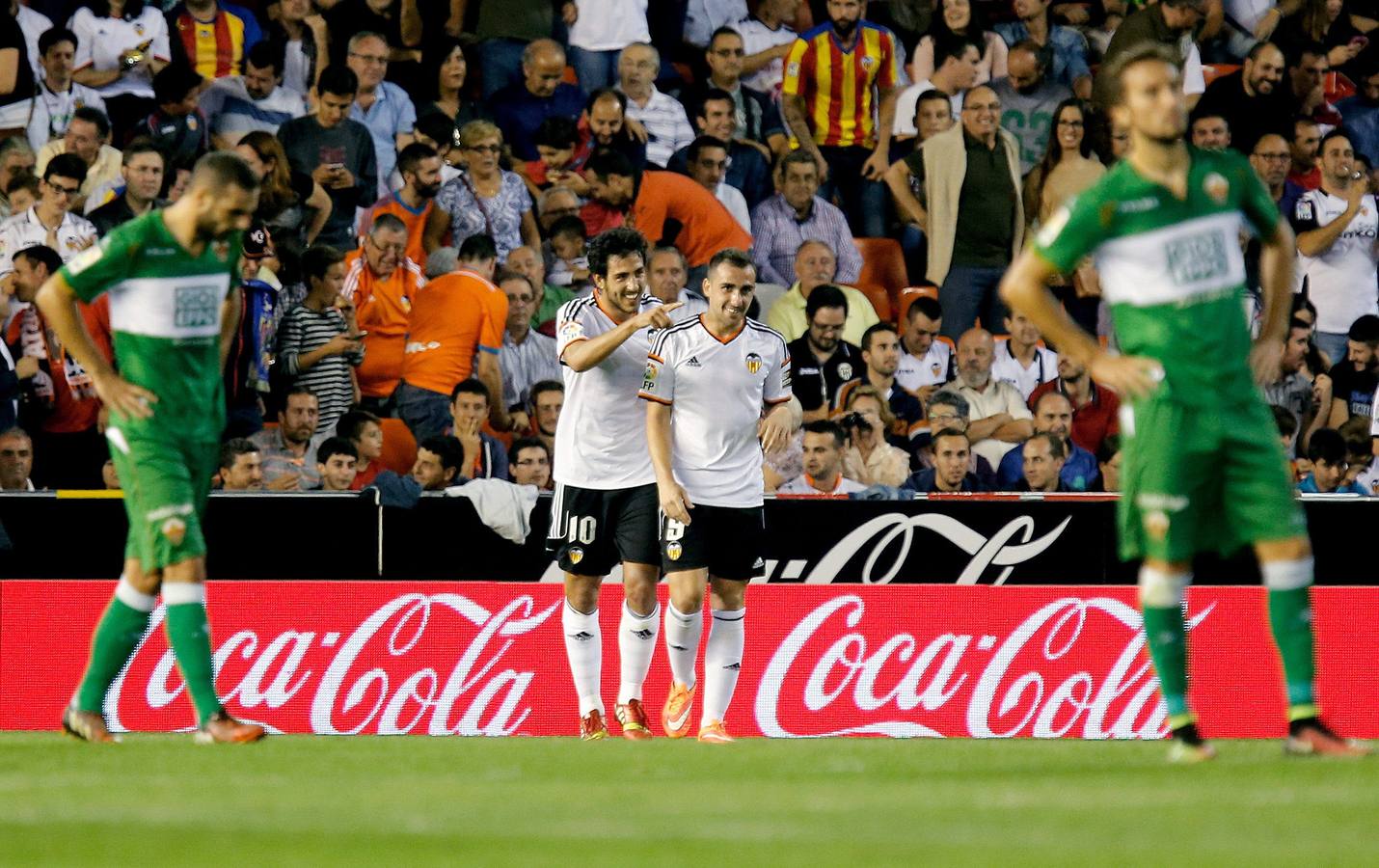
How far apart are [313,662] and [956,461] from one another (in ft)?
14.8

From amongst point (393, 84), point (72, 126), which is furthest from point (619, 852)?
point (393, 84)

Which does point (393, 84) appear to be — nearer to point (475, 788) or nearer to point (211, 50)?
point (211, 50)

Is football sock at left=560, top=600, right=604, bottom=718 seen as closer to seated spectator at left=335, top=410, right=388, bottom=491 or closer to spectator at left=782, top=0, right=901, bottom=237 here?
seated spectator at left=335, top=410, right=388, bottom=491

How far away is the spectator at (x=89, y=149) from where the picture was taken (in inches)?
564

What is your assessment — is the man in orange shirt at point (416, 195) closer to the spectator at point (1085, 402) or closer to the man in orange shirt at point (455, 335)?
the man in orange shirt at point (455, 335)

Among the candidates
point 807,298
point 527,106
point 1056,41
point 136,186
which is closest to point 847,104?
point 1056,41

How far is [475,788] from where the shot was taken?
19.8 ft

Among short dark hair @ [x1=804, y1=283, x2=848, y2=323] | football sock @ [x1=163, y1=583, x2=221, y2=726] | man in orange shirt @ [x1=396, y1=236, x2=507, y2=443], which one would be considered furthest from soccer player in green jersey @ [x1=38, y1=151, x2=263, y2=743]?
short dark hair @ [x1=804, y1=283, x2=848, y2=323]

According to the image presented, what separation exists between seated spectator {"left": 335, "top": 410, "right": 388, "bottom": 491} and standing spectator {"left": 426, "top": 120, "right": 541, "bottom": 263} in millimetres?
2110

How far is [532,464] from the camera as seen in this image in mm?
12641

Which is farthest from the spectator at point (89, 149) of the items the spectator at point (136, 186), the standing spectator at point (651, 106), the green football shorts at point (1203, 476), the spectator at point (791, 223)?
the green football shorts at point (1203, 476)

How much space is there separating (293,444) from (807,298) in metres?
3.99

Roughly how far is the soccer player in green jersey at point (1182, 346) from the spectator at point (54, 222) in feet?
29.9

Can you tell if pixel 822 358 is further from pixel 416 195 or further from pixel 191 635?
pixel 191 635
